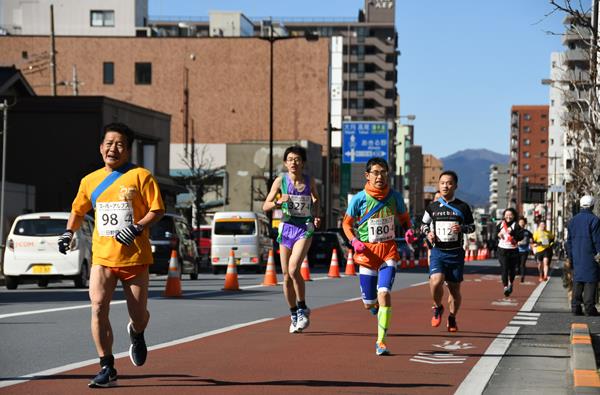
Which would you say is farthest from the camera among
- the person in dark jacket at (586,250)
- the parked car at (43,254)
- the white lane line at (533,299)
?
the parked car at (43,254)

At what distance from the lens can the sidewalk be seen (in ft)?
30.9

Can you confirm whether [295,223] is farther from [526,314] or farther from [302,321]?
[526,314]

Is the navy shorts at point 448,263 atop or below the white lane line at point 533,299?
atop

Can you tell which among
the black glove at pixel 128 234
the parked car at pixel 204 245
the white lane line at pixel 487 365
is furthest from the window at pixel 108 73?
the black glove at pixel 128 234

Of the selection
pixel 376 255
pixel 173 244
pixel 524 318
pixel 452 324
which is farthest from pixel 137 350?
pixel 173 244

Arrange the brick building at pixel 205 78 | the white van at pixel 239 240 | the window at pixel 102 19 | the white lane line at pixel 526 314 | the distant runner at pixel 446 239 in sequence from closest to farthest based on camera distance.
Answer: the distant runner at pixel 446 239 < the white lane line at pixel 526 314 < the white van at pixel 239 240 < the brick building at pixel 205 78 < the window at pixel 102 19

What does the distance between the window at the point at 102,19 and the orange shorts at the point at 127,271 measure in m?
97.8

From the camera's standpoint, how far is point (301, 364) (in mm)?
10594

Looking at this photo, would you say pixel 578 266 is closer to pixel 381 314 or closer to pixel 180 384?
pixel 381 314

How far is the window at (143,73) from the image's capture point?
9069 centimetres

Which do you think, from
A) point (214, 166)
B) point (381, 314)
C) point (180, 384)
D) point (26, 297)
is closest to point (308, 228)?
point (381, 314)

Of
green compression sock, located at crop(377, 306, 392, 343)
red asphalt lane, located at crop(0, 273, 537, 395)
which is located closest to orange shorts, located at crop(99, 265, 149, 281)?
red asphalt lane, located at crop(0, 273, 537, 395)

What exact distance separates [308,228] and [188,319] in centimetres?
305

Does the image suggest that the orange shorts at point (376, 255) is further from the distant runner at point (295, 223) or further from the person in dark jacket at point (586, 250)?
the person in dark jacket at point (586, 250)
